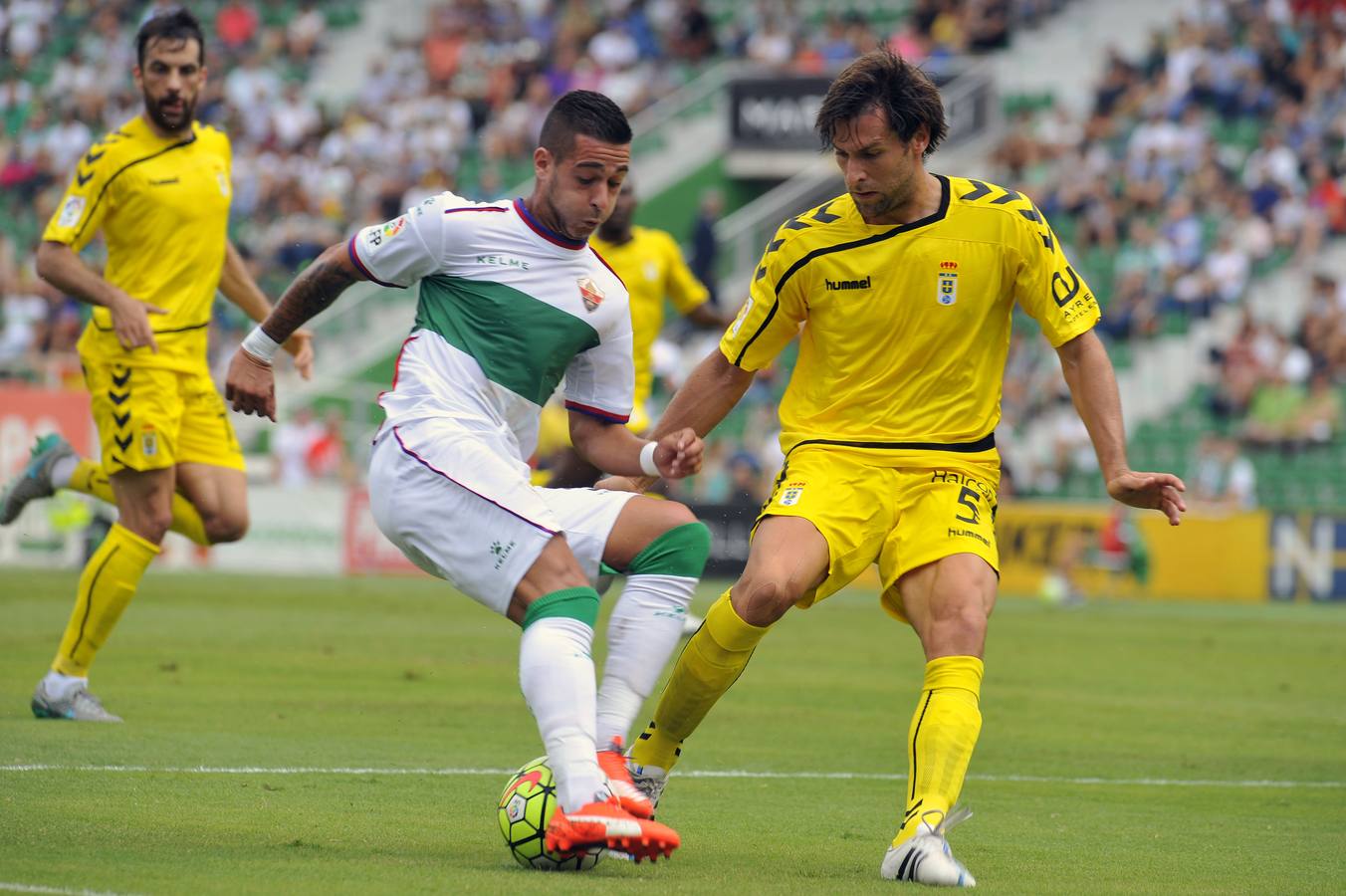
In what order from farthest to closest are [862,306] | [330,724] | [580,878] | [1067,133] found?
[1067,133]
[330,724]
[862,306]
[580,878]

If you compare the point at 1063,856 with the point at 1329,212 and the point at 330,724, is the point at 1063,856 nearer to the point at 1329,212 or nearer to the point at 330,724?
the point at 330,724

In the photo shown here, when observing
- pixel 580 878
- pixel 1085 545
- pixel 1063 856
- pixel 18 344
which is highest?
pixel 580 878

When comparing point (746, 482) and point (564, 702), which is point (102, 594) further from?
point (746, 482)

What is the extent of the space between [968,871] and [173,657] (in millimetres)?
7624

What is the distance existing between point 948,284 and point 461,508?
178 cm

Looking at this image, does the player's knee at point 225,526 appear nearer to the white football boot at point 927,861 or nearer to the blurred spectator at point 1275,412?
the white football boot at point 927,861

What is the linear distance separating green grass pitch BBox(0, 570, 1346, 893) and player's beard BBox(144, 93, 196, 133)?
2833 mm

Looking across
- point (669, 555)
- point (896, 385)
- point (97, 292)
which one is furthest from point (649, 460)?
point (97, 292)

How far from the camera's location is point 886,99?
609cm

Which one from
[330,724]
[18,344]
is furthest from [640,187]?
[330,724]

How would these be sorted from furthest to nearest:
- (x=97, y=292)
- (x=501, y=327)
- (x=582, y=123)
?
1. (x=97, y=292)
2. (x=501, y=327)
3. (x=582, y=123)

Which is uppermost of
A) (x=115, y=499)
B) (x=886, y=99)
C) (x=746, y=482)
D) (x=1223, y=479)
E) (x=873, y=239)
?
(x=886, y=99)

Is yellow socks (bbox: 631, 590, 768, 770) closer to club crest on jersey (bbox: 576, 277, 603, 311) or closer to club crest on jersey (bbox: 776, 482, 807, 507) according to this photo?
club crest on jersey (bbox: 776, 482, 807, 507)

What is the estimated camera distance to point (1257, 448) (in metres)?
24.6
